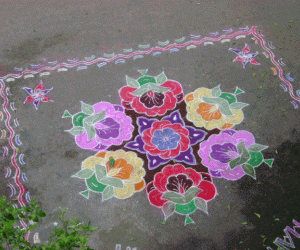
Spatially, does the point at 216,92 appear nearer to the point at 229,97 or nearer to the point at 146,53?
the point at 229,97

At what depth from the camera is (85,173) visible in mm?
3273

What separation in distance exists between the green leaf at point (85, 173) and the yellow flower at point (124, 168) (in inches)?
1.4

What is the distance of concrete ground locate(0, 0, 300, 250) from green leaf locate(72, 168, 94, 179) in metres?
0.07

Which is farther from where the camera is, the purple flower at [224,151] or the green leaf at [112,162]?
the green leaf at [112,162]

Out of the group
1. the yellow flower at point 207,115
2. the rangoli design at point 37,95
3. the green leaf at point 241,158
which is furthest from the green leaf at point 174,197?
the rangoli design at point 37,95

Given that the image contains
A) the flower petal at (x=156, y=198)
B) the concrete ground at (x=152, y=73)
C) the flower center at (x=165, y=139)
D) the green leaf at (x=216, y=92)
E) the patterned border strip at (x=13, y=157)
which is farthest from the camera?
the green leaf at (x=216, y=92)

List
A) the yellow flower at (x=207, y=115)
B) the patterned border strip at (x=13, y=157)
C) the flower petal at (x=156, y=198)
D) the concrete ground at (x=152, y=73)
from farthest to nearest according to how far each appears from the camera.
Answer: the yellow flower at (x=207, y=115)
the patterned border strip at (x=13, y=157)
the flower petal at (x=156, y=198)
the concrete ground at (x=152, y=73)

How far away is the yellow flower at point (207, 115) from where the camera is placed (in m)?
3.55

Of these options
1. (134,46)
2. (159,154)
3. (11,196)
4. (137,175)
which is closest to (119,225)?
(137,175)

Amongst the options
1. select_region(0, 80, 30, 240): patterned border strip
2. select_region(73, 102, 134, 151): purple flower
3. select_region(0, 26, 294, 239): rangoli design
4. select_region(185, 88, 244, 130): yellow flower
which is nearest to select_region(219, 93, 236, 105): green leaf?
select_region(0, 26, 294, 239): rangoli design

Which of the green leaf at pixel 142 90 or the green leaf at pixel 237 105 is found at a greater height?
the green leaf at pixel 142 90

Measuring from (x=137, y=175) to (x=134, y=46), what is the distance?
6.40ft

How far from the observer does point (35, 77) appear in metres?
4.09

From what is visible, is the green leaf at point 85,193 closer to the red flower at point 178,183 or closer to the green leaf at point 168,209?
the red flower at point 178,183
